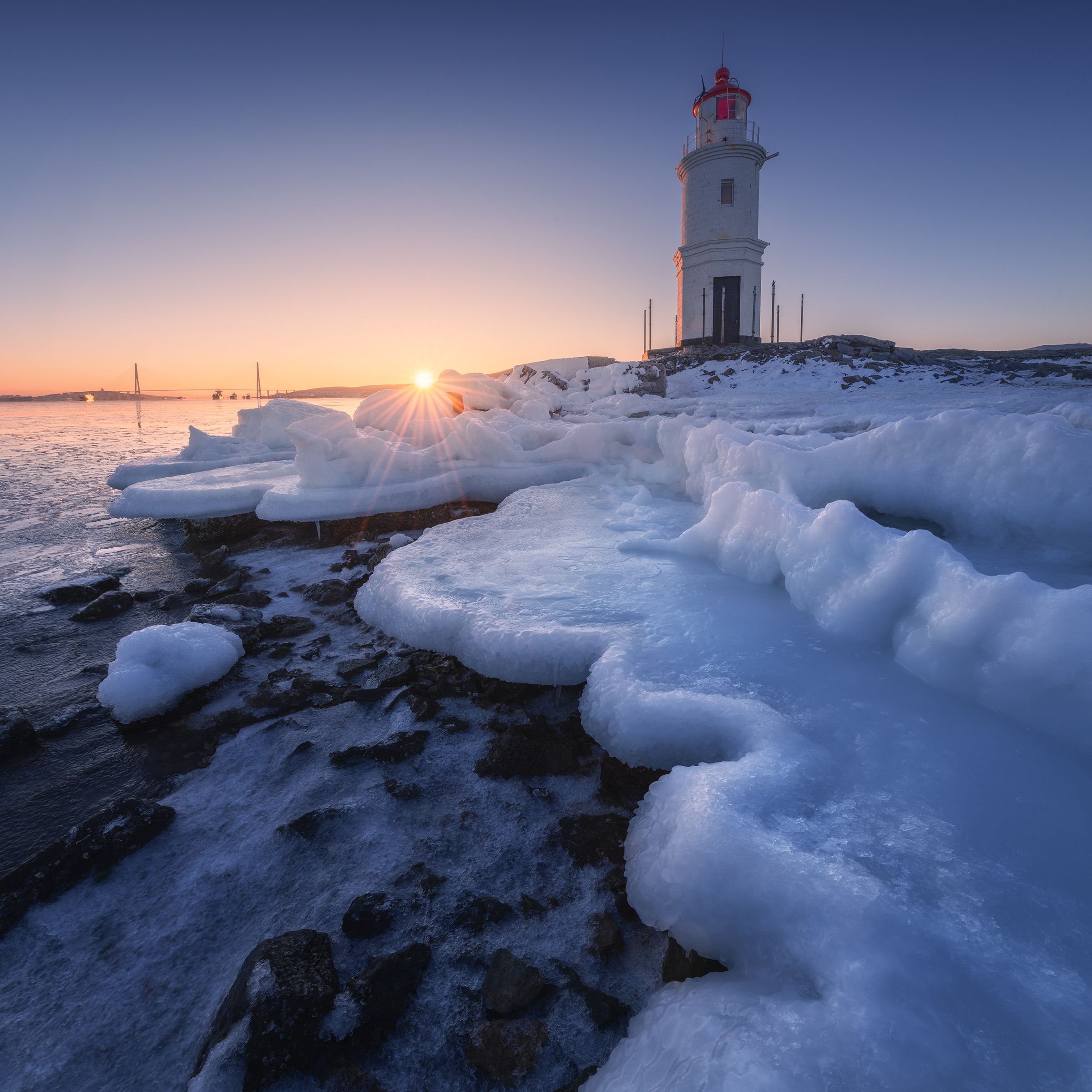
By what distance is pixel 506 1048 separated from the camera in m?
1.27

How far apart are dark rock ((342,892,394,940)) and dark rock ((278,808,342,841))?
0.35 m

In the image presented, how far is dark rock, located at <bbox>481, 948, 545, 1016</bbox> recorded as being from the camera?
1.35 m

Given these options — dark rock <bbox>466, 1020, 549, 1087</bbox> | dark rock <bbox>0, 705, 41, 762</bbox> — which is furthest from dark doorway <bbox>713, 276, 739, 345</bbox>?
dark rock <bbox>466, 1020, 549, 1087</bbox>

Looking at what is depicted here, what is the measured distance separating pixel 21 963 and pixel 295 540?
4.36 m

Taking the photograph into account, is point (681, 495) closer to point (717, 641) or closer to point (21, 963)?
point (717, 641)

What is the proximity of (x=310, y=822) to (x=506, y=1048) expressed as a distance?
980 millimetres

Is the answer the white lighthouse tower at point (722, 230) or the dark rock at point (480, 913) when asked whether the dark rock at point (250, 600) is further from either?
the white lighthouse tower at point (722, 230)

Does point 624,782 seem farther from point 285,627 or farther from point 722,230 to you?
point 722,230

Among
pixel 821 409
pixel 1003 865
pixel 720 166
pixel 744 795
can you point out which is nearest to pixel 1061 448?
pixel 1003 865

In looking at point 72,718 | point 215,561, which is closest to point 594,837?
point 72,718

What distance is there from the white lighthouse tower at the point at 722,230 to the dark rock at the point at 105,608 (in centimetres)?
2524

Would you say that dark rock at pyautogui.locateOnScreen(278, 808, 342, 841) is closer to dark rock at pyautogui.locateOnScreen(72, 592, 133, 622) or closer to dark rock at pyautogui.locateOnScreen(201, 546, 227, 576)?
dark rock at pyautogui.locateOnScreen(72, 592, 133, 622)

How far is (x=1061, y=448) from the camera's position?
303 cm

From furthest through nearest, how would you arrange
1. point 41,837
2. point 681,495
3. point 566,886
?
point 681,495 → point 41,837 → point 566,886
